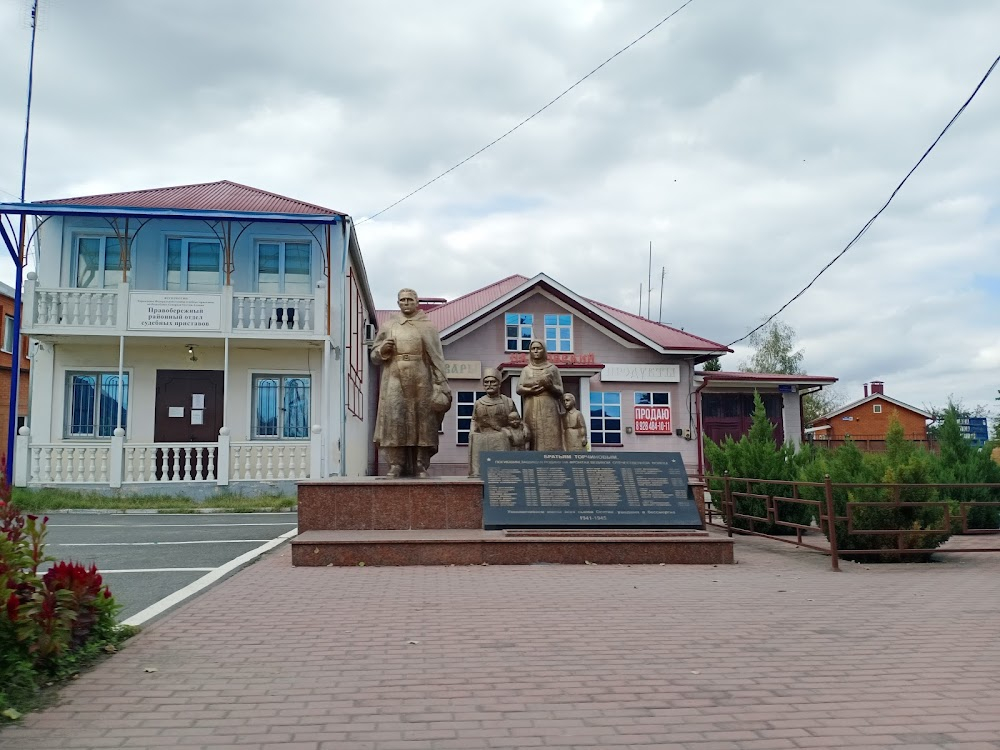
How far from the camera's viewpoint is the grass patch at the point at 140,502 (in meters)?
14.5

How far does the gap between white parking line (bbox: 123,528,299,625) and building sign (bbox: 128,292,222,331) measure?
8.37m

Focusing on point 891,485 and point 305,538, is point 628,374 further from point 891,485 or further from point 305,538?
point 305,538

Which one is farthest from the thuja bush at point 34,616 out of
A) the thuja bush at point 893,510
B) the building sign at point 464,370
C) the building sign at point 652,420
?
the building sign at point 652,420

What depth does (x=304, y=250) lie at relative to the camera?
1836cm

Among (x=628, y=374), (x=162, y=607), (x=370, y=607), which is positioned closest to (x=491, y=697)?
(x=370, y=607)

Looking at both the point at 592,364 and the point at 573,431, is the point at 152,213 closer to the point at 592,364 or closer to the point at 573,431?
the point at 573,431

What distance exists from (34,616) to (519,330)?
19734 millimetres

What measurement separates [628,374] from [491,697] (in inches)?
778

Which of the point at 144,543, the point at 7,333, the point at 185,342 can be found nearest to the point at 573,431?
the point at 144,543

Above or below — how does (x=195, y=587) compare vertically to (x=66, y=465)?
below

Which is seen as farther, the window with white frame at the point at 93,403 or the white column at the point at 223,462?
the window with white frame at the point at 93,403

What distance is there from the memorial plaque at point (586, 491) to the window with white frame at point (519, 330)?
14.2 meters

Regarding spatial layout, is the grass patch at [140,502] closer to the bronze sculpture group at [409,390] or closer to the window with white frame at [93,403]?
the window with white frame at [93,403]

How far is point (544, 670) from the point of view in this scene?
4.14m
